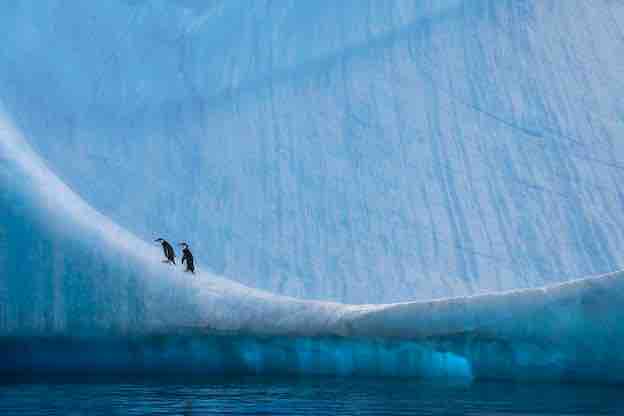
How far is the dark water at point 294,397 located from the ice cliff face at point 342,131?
6.68 ft

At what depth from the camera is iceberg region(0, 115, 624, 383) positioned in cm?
811

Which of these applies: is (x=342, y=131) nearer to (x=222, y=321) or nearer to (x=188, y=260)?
(x=188, y=260)

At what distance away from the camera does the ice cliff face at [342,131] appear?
34.9 feet

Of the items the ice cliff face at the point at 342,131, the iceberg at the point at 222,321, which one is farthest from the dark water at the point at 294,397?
the ice cliff face at the point at 342,131

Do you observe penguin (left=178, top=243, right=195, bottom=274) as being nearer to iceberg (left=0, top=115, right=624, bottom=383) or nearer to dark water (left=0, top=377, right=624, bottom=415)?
iceberg (left=0, top=115, right=624, bottom=383)

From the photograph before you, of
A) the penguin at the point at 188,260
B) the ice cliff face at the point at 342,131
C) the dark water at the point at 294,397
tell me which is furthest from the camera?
the ice cliff face at the point at 342,131

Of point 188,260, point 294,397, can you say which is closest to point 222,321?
point 188,260

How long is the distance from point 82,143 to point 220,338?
138 inches

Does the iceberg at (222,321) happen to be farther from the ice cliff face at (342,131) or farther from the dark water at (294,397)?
the ice cliff face at (342,131)

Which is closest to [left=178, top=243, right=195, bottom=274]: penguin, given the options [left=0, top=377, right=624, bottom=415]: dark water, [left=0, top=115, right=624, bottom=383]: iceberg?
[left=0, top=115, right=624, bottom=383]: iceberg

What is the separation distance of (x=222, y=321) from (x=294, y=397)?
5.92 ft

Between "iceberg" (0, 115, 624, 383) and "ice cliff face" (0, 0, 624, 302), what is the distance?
1.37 m

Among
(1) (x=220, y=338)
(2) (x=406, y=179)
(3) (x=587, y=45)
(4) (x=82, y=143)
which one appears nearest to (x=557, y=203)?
(2) (x=406, y=179)

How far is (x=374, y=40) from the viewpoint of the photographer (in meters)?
12.7
